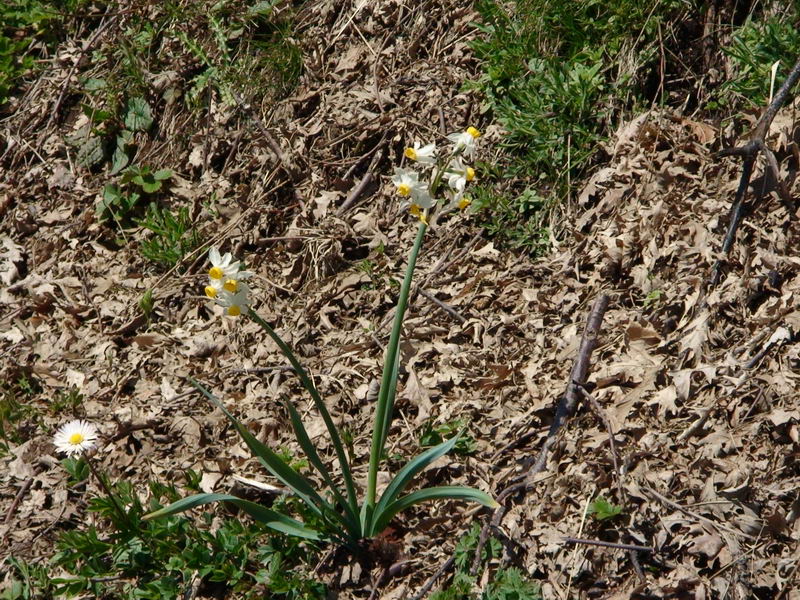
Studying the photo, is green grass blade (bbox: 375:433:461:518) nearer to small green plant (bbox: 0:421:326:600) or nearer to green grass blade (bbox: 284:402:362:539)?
green grass blade (bbox: 284:402:362:539)

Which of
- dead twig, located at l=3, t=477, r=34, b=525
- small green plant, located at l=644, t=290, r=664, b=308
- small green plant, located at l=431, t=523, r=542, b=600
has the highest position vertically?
small green plant, located at l=644, t=290, r=664, b=308

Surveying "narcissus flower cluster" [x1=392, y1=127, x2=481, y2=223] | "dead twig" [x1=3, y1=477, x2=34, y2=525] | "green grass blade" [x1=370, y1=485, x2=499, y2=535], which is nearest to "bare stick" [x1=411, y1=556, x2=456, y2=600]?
"green grass blade" [x1=370, y1=485, x2=499, y2=535]

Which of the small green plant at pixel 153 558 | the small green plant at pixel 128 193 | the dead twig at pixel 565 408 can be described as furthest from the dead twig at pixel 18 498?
the dead twig at pixel 565 408

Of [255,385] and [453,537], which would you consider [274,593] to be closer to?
[453,537]

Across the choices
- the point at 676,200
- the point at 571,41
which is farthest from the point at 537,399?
the point at 571,41

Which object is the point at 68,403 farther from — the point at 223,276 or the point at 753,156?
the point at 753,156

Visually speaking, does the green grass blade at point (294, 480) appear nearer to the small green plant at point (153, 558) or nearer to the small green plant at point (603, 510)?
the small green plant at point (153, 558)

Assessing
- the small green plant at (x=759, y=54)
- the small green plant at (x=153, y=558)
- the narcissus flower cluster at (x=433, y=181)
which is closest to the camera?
the narcissus flower cluster at (x=433, y=181)
